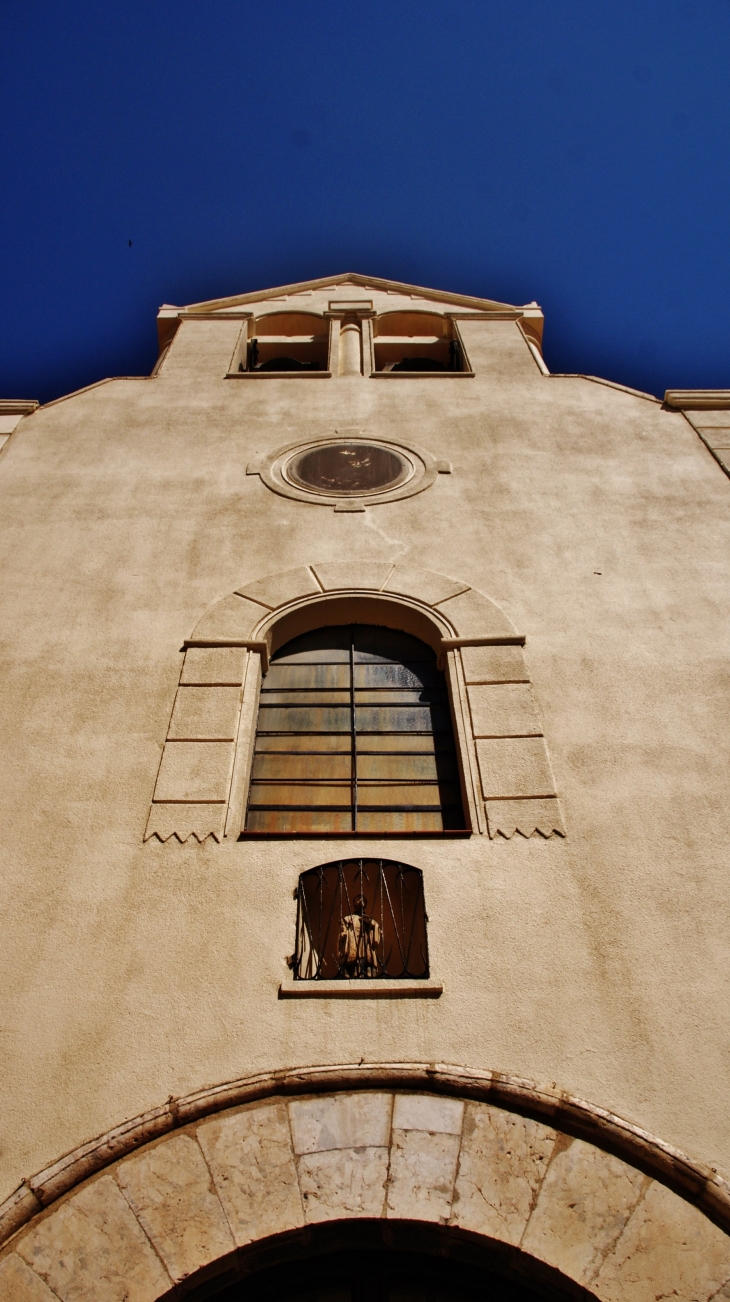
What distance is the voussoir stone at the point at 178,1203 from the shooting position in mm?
3717

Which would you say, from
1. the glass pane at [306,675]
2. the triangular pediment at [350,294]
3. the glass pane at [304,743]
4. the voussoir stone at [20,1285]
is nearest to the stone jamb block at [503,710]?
the glass pane at [304,743]

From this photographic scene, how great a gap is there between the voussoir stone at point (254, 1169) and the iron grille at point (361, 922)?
76 centimetres

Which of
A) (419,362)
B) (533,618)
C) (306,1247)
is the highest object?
(419,362)

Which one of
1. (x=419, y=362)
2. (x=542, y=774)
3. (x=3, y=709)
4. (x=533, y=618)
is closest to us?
(x=542, y=774)

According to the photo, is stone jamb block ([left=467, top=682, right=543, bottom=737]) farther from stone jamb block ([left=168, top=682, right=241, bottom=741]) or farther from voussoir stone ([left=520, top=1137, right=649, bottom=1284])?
voussoir stone ([left=520, top=1137, right=649, bottom=1284])

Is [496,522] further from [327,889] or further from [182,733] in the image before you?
[327,889]

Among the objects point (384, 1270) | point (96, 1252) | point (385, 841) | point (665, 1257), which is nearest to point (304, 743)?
point (385, 841)

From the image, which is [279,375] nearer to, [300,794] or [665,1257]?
[300,794]

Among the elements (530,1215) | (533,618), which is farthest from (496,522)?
(530,1215)

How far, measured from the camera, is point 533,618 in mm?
6895

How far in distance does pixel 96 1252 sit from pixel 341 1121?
3.40 ft

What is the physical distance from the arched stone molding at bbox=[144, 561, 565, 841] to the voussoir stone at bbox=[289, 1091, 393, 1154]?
5.29 ft

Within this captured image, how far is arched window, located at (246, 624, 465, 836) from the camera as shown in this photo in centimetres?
582

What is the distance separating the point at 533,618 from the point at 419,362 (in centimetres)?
701
